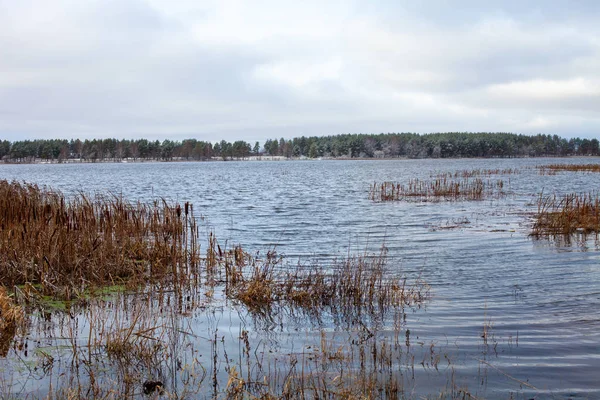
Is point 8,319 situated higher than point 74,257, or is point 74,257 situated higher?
point 74,257

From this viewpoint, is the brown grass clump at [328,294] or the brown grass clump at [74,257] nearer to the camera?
the brown grass clump at [328,294]

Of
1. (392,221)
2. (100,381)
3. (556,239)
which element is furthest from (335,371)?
(392,221)

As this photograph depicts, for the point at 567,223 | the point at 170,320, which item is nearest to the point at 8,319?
the point at 170,320

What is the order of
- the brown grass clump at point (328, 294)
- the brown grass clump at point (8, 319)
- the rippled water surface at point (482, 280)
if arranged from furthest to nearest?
1. the brown grass clump at point (328, 294)
2. the brown grass clump at point (8, 319)
3. the rippled water surface at point (482, 280)

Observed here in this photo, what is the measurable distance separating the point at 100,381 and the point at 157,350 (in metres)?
0.88

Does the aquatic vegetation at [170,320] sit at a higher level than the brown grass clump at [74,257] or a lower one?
lower

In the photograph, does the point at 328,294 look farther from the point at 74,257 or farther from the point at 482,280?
the point at 74,257

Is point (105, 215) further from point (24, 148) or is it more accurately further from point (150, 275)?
point (24, 148)

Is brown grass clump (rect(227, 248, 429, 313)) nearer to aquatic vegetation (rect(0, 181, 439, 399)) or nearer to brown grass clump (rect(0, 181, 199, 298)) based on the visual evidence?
aquatic vegetation (rect(0, 181, 439, 399))

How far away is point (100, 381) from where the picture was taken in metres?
5.55

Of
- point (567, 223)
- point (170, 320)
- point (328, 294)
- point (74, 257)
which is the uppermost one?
point (567, 223)

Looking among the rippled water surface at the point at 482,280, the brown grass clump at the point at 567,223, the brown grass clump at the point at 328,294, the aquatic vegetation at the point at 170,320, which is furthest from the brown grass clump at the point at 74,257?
the brown grass clump at the point at 567,223

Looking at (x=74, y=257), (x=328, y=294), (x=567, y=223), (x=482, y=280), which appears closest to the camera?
(x=328, y=294)

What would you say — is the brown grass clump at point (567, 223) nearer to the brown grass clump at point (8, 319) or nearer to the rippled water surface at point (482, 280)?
the rippled water surface at point (482, 280)
